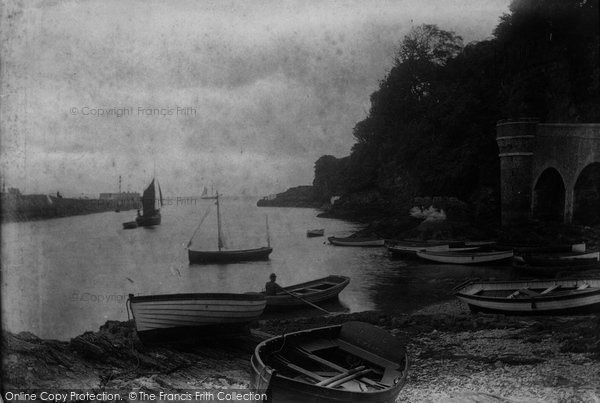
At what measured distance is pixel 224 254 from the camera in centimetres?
798

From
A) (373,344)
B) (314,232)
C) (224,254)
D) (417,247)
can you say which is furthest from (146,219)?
(417,247)

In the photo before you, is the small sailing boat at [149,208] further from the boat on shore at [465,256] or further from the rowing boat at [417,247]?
the boat on shore at [465,256]

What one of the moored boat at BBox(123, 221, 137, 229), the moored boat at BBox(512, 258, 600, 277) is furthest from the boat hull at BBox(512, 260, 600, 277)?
the moored boat at BBox(123, 221, 137, 229)

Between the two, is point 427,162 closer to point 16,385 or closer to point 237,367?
point 237,367

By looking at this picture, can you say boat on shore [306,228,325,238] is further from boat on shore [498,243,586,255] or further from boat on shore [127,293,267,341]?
boat on shore [498,243,586,255]

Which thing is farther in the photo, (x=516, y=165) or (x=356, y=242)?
(x=356, y=242)

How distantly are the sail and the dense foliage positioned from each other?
2039 mm

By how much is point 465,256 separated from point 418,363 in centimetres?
289

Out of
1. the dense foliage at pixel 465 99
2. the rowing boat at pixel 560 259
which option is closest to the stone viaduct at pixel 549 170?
the dense foliage at pixel 465 99

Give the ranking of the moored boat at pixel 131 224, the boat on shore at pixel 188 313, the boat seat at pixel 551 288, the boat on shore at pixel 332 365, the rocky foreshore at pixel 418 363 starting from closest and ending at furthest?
the boat on shore at pixel 332 365 → the rocky foreshore at pixel 418 363 → the boat on shore at pixel 188 313 → the moored boat at pixel 131 224 → the boat seat at pixel 551 288

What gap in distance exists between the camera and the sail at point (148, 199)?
5.54m

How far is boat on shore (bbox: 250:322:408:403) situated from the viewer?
3.83m

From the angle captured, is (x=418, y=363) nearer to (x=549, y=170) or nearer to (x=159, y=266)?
(x=549, y=170)

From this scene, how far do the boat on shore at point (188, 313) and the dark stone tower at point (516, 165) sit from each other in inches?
136
